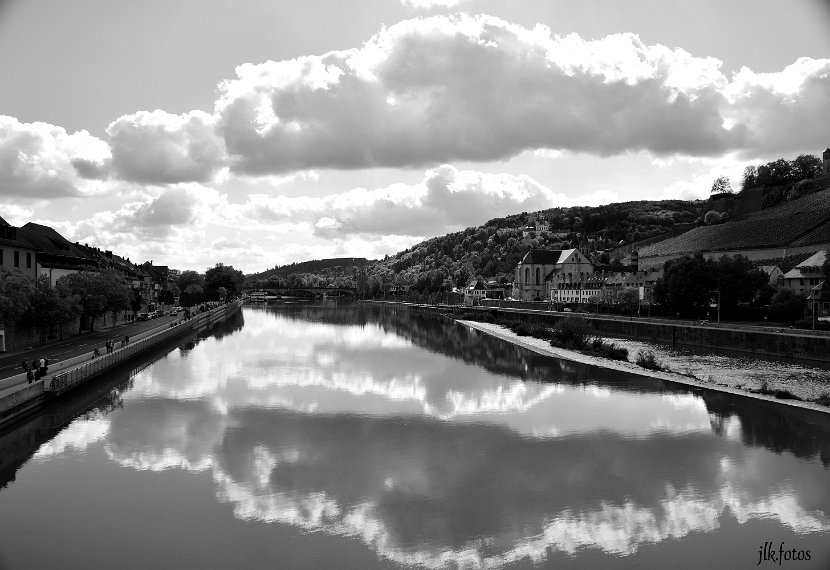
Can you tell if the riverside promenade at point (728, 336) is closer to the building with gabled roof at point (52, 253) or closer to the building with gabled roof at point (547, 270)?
the building with gabled roof at point (52, 253)

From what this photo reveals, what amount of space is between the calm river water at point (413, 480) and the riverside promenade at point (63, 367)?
0.92 metres

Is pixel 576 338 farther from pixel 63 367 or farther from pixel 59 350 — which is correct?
pixel 63 367

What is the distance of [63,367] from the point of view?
3200 cm

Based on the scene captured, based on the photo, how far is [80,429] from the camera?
25.5 metres

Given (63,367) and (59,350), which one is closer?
(63,367)

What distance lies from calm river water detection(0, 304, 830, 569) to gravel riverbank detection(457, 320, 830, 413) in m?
1.76

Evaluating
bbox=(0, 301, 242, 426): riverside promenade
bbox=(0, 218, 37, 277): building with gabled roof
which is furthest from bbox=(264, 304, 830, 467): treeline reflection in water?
bbox=(0, 218, 37, 277): building with gabled roof

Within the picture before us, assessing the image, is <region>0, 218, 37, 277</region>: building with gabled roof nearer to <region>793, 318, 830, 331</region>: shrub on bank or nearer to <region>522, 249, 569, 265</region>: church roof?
<region>793, 318, 830, 331</region>: shrub on bank

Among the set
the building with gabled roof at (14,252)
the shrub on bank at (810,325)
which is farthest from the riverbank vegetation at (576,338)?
the building with gabled roof at (14,252)

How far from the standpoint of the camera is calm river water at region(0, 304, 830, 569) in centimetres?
1498

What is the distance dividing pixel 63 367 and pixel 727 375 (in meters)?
36.8

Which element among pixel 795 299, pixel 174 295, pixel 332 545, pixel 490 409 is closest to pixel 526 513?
pixel 332 545

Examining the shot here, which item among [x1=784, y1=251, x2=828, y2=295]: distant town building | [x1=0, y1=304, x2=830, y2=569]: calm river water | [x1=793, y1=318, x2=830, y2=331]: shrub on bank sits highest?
[x1=784, y1=251, x2=828, y2=295]: distant town building

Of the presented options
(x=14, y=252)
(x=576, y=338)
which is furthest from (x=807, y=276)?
(x=14, y=252)
